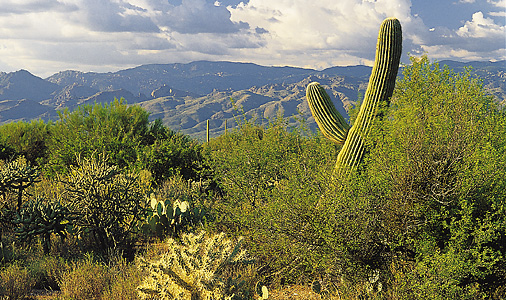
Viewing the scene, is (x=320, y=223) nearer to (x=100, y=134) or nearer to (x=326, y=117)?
(x=326, y=117)

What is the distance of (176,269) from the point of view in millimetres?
4605

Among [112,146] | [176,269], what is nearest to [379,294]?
[176,269]

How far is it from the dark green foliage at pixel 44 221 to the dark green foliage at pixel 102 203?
0.62ft

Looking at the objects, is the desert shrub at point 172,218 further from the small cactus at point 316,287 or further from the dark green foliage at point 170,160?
the dark green foliage at point 170,160

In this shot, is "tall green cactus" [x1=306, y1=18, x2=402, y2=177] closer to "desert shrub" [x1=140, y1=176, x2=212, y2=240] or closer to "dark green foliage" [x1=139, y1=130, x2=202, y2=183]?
"desert shrub" [x1=140, y1=176, x2=212, y2=240]

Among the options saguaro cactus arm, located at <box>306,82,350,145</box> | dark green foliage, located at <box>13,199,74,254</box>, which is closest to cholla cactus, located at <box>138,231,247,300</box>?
dark green foliage, located at <box>13,199,74,254</box>

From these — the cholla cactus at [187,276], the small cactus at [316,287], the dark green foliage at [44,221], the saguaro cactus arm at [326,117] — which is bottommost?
the small cactus at [316,287]

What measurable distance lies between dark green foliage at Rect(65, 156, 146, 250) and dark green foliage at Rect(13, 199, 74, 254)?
0.62 ft

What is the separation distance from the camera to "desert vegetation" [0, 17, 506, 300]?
496 centimetres

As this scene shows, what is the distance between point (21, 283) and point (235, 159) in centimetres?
423

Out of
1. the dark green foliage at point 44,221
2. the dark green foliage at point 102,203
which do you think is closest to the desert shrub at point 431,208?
the dark green foliage at point 102,203

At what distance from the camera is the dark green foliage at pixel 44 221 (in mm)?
7148

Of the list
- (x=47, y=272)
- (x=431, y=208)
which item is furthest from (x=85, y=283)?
(x=431, y=208)

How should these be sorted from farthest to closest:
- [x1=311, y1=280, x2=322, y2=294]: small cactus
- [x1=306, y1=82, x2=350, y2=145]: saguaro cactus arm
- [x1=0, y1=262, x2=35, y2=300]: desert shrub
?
[x1=306, y1=82, x2=350, y2=145]: saguaro cactus arm → [x1=311, y1=280, x2=322, y2=294]: small cactus → [x1=0, y1=262, x2=35, y2=300]: desert shrub
